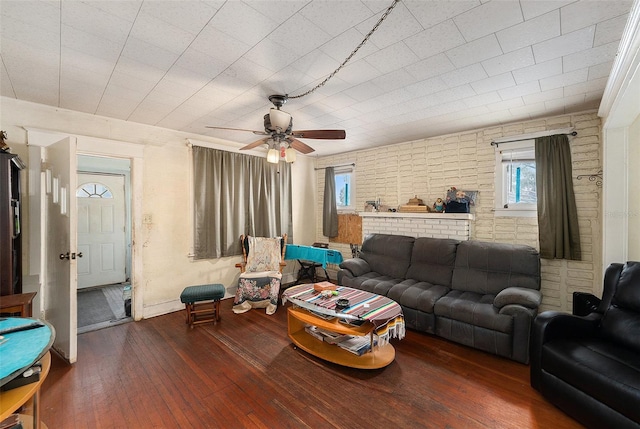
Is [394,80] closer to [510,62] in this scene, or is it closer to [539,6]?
[510,62]

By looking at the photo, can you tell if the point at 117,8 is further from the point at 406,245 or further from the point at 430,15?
the point at 406,245

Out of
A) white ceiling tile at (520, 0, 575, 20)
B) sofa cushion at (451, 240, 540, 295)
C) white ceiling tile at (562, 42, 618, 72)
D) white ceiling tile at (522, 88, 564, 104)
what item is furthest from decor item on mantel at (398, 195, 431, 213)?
white ceiling tile at (520, 0, 575, 20)

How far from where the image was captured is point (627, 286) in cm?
205

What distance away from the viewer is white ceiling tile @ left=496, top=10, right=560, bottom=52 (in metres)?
1.55

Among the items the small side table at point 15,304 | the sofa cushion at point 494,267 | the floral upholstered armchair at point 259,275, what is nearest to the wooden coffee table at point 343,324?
the floral upholstered armchair at point 259,275

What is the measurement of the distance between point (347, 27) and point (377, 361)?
255cm

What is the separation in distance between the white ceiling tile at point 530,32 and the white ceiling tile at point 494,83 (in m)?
Result: 0.43

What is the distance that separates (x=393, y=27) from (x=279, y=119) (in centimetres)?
120

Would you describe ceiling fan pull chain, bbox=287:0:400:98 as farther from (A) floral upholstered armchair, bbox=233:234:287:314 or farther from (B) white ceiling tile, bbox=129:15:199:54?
(A) floral upholstered armchair, bbox=233:234:287:314

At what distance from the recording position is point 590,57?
1.89 metres

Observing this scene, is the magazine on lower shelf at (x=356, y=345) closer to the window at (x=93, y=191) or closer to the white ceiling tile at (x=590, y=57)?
the white ceiling tile at (x=590, y=57)

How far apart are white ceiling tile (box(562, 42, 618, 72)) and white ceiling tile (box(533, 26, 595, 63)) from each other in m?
0.07

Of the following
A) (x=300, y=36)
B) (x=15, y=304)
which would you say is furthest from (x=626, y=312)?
(x=15, y=304)

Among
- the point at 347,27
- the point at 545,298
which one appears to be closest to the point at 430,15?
the point at 347,27
